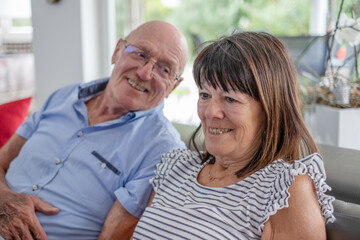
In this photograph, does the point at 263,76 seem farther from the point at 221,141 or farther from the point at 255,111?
the point at 221,141

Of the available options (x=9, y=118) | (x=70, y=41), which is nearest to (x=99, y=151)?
(x=9, y=118)

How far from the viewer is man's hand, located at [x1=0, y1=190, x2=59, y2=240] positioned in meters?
1.47

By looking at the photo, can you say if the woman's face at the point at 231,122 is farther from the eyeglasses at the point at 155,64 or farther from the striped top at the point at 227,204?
the eyeglasses at the point at 155,64

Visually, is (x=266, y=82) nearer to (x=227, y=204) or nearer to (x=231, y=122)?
(x=231, y=122)

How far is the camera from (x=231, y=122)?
1159mm

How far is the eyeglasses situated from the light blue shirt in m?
0.13

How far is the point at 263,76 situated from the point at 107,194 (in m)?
0.75

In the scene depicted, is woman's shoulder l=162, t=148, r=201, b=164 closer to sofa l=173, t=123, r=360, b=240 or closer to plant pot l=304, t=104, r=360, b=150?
sofa l=173, t=123, r=360, b=240

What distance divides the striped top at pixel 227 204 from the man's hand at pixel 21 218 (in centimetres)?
43

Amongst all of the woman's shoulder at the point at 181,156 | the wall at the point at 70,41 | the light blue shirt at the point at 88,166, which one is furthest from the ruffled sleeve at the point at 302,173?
the wall at the point at 70,41

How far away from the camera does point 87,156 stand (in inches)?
64.5

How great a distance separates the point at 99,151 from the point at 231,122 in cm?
66

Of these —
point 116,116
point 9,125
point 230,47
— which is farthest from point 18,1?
point 230,47

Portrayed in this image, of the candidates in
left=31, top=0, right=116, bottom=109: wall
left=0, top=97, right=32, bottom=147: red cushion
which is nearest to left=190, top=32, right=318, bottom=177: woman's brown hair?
left=0, top=97, right=32, bottom=147: red cushion
